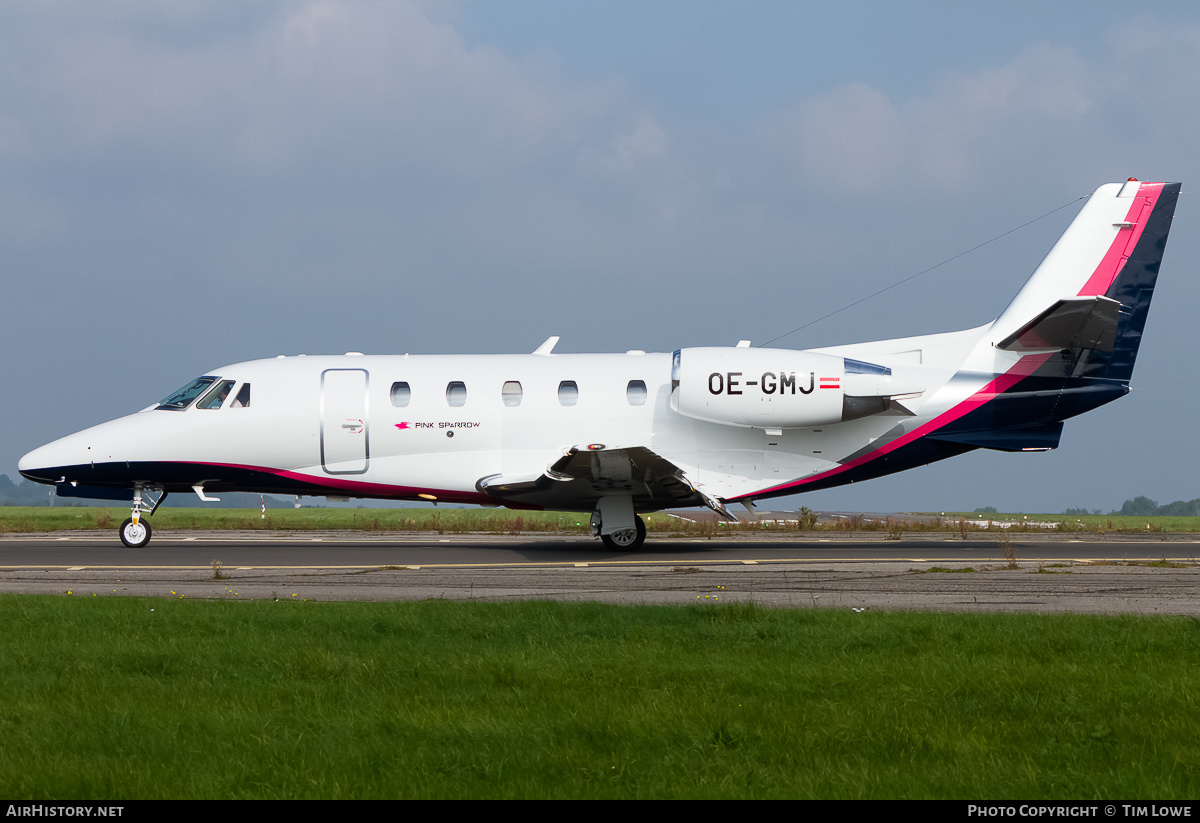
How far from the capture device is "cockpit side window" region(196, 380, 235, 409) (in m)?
20.6

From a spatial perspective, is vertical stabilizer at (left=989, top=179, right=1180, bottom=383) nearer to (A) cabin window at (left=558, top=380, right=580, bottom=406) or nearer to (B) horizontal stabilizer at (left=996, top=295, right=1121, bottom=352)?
(B) horizontal stabilizer at (left=996, top=295, right=1121, bottom=352)

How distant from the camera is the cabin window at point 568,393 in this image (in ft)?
65.1

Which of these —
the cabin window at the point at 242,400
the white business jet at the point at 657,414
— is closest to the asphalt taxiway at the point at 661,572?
the white business jet at the point at 657,414

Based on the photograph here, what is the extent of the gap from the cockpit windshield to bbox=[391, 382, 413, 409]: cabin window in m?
3.77

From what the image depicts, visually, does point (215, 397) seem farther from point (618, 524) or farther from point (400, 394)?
point (618, 524)

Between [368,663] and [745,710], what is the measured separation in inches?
114

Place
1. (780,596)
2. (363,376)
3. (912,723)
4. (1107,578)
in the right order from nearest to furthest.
Answer: (912,723)
(780,596)
(1107,578)
(363,376)

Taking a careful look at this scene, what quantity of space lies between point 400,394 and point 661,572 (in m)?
7.02

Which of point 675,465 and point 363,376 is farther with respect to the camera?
point 363,376

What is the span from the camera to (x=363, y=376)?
66.8 ft

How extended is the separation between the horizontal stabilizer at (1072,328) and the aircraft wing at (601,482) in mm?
6379

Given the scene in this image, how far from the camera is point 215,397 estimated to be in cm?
2062
